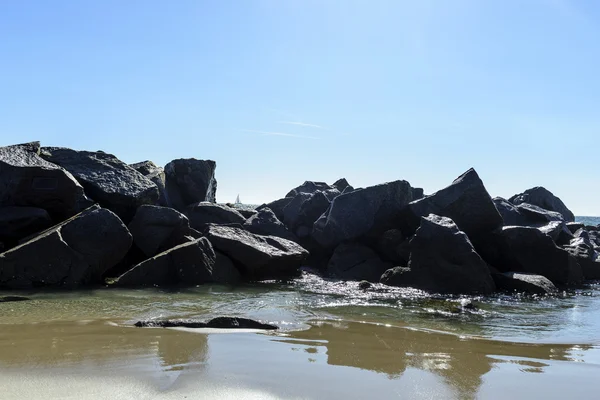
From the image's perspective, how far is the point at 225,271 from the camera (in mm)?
13922

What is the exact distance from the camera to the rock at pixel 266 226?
60.0 feet

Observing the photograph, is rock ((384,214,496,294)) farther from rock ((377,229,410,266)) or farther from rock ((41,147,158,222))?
rock ((41,147,158,222))

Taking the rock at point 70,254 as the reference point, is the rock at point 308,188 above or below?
above

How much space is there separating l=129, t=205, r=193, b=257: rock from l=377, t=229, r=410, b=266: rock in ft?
21.4

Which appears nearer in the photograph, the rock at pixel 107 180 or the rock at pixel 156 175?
the rock at pixel 107 180

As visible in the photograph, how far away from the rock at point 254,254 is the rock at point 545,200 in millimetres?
16913

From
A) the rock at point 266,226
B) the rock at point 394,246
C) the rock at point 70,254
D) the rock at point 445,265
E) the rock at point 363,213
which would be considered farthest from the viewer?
the rock at point 266,226

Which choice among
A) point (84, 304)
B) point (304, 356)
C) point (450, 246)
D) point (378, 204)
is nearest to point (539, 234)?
point (450, 246)

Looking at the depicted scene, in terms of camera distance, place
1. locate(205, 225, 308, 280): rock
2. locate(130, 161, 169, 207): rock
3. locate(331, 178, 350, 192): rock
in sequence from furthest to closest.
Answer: locate(331, 178, 350, 192): rock, locate(130, 161, 169, 207): rock, locate(205, 225, 308, 280): rock

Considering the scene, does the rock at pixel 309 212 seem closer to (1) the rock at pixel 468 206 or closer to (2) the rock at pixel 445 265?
(1) the rock at pixel 468 206

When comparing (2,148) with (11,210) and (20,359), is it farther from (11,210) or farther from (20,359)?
(20,359)

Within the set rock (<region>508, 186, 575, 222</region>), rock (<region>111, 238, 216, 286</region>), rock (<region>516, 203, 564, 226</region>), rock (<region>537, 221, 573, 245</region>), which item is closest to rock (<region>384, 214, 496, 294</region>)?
rock (<region>111, 238, 216, 286</region>)

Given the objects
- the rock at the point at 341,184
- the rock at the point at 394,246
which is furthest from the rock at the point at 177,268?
the rock at the point at 341,184

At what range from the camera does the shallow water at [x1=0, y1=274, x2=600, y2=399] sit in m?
4.40
